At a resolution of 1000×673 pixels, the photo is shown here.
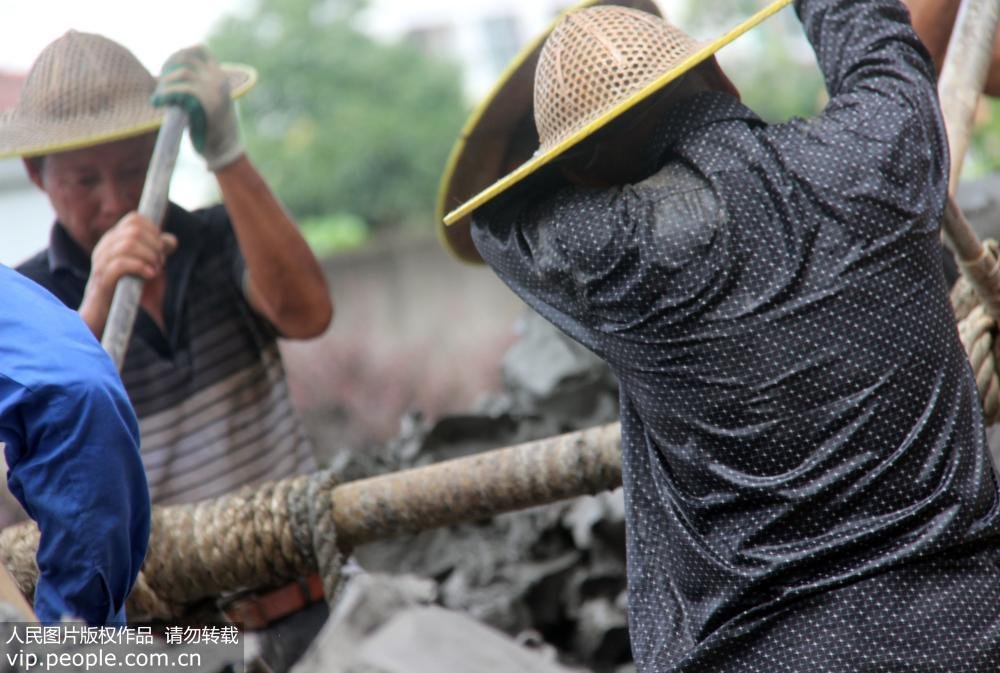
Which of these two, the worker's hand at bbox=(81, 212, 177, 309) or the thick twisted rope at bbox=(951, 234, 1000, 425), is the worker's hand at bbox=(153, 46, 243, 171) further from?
the thick twisted rope at bbox=(951, 234, 1000, 425)

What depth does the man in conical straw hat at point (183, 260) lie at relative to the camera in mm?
3164

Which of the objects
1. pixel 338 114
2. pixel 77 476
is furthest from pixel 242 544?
pixel 338 114

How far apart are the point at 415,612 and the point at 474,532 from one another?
3.03 m

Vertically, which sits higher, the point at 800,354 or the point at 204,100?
the point at 204,100

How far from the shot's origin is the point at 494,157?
261cm

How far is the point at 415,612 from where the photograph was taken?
136cm

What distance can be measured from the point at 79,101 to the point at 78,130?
86 mm

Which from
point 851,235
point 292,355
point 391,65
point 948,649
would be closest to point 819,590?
point 948,649

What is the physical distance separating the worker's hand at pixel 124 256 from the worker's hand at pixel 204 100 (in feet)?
0.94

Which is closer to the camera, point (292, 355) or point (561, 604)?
point (561, 604)

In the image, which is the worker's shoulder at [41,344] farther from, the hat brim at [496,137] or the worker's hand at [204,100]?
the worker's hand at [204,100]

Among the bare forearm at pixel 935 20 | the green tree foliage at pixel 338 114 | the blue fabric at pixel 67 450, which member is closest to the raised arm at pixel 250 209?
the blue fabric at pixel 67 450

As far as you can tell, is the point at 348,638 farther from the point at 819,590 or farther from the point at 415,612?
the point at 819,590

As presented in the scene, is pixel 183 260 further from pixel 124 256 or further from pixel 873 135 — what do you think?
pixel 873 135
